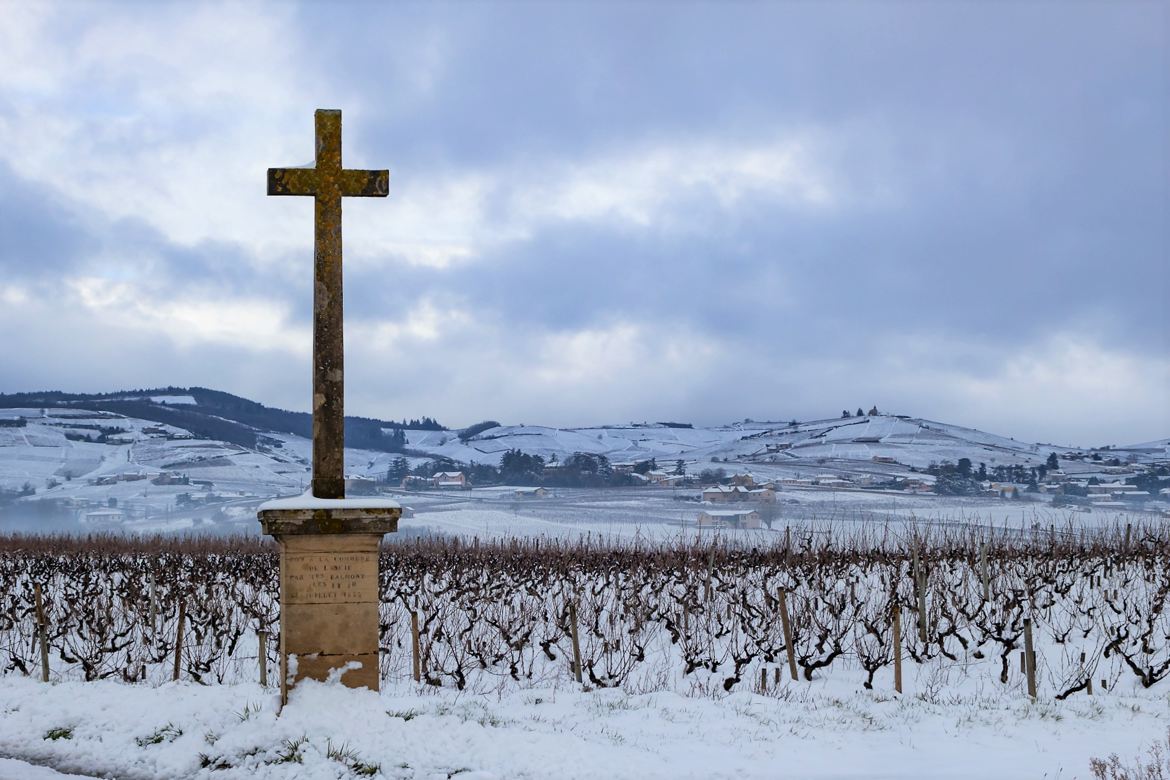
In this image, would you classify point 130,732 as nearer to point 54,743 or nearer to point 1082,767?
point 54,743

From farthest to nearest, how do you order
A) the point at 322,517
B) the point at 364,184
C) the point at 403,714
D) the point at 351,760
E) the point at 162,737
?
1. the point at 364,184
2. the point at 403,714
3. the point at 162,737
4. the point at 322,517
5. the point at 351,760

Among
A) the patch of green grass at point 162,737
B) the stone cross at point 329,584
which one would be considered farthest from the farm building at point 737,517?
the patch of green grass at point 162,737

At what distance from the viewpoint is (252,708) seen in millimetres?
7559

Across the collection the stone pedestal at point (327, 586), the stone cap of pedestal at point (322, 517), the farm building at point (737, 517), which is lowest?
the farm building at point (737, 517)

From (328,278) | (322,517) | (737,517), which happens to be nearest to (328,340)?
(328,278)

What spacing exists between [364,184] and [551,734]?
4.96 meters

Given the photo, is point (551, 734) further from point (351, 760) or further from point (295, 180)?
point (295, 180)

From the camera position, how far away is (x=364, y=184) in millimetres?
8289

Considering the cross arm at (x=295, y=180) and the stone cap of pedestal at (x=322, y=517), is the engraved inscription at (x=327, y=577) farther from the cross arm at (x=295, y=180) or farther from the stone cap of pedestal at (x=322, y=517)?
the cross arm at (x=295, y=180)

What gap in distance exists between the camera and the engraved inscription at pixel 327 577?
7164 mm

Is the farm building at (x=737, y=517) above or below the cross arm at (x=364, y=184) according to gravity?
below

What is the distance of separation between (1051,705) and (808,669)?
2.81 meters

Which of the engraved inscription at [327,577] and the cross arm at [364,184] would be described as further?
the cross arm at [364,184]

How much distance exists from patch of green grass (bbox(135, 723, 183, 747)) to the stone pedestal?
0.95 m
